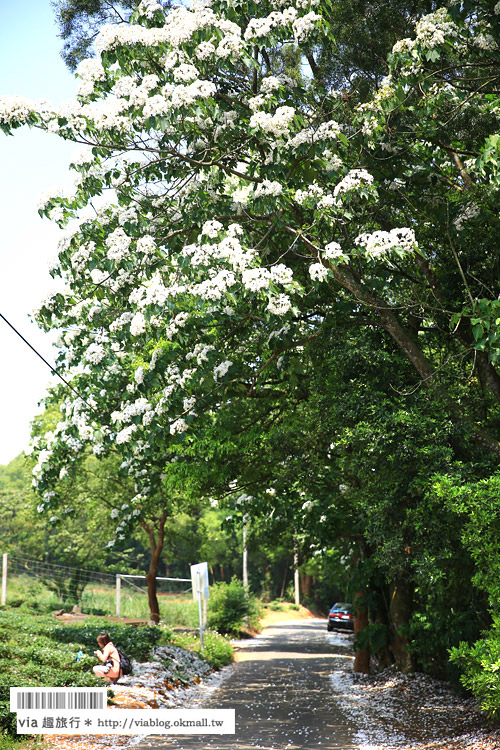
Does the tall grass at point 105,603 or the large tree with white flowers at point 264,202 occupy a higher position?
the large tree with white flowers at point 264,202

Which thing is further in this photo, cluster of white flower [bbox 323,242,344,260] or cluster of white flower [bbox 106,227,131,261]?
cluster of white flower [bbox 106,227,131,261]

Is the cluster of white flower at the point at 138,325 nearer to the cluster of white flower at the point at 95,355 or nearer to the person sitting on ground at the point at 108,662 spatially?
the cluster of white flower at the point at 95,355

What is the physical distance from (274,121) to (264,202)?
2.74 feet

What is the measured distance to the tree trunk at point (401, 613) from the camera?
48.2 ft

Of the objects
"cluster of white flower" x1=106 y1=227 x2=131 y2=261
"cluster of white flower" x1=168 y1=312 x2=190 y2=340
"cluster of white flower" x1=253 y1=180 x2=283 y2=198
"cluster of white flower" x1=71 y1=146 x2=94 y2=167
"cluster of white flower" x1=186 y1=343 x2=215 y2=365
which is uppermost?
A: "cluster of white flower" x1=71 y1=146 x2=94 y2=167

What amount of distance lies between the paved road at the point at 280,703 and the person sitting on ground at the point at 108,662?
6.54 ft

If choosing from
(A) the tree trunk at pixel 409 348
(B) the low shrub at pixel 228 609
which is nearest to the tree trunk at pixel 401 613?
(A) the tree trunk at pixel 409 348

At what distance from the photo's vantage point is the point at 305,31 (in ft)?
24.3

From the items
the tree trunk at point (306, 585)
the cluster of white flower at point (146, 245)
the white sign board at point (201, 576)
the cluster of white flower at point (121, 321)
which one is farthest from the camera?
the tree trunk at point (306, 585)

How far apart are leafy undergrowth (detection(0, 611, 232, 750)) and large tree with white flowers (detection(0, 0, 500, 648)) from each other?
3.28 meters

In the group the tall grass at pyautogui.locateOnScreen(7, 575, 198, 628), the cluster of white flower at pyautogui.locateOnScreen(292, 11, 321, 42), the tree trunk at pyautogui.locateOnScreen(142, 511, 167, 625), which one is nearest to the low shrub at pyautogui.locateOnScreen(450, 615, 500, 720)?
the cluster of white flower at pyautogui.locateOnScreen(292, 11, 321, 42)

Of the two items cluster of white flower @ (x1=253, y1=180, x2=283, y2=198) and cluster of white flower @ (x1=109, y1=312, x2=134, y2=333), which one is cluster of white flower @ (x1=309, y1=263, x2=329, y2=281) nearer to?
cluster of white flower @ (x1=253, y1=180, x2=283, y2=198)

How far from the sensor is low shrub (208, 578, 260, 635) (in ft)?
97.0

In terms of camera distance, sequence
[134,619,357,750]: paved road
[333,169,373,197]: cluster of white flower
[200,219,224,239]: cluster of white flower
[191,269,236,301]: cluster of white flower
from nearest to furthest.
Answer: [191,269,236,301]: cluster of white flower
[333,169,373,197]: cluster of white flower
[200,219,224,239]: cluster of white flower
[134,619,357,750]: paved road
